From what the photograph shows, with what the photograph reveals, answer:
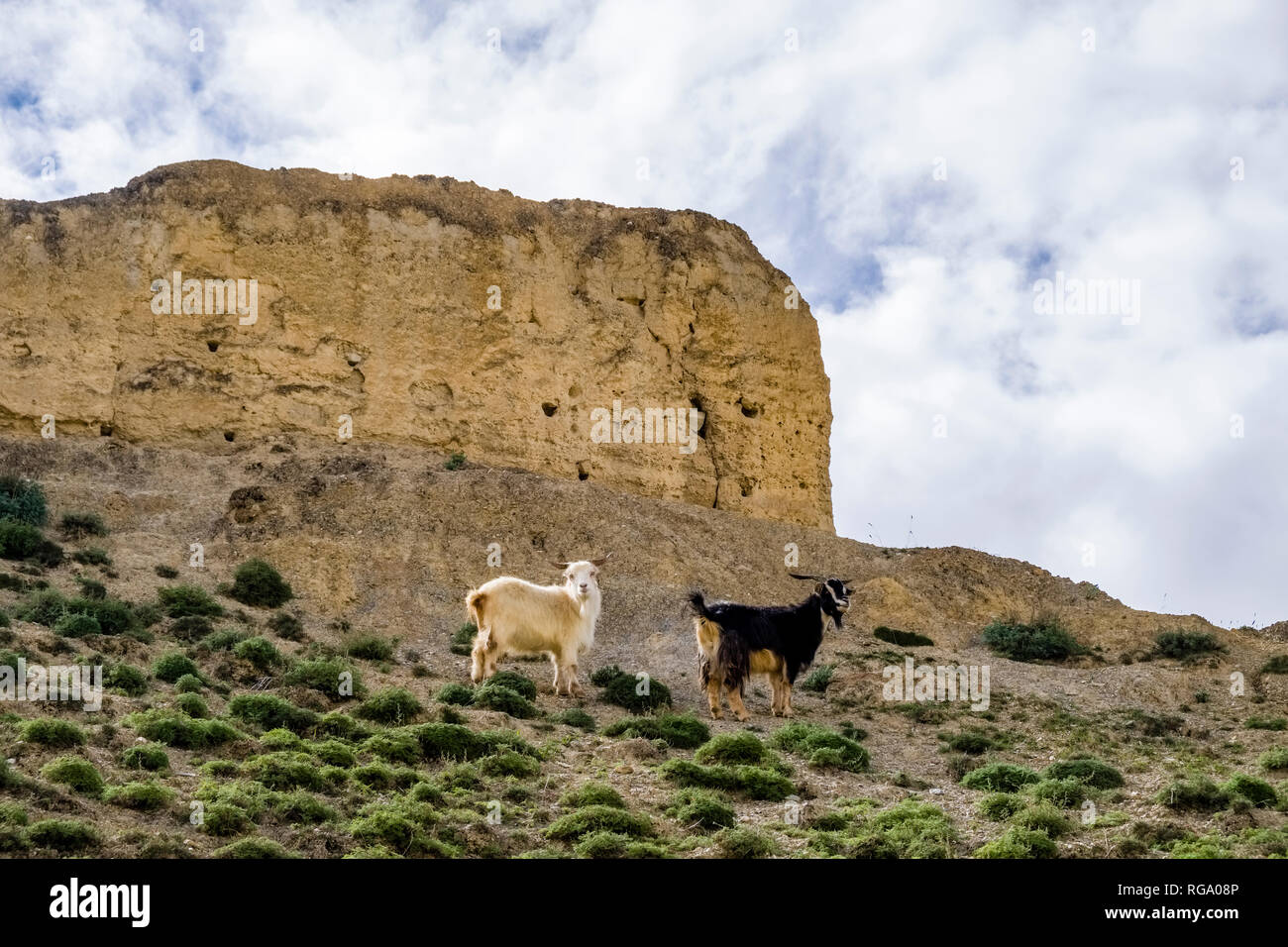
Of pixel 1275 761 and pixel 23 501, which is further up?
pixel 23 501

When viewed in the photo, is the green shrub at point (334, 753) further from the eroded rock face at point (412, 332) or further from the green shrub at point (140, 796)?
the eroded rock face at point (412, 332)

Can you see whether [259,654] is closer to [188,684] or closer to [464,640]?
[188,684]

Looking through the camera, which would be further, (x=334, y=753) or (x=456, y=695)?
(x=456, y=695)

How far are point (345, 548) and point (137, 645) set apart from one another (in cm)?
898

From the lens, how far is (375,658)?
22.7m

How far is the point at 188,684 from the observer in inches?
686

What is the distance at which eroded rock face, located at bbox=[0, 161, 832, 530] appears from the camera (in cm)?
3700

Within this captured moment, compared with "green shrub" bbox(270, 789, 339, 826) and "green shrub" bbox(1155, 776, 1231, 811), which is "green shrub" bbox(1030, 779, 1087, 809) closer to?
"green shrub" bbox(1155, 776, 1231, 811)

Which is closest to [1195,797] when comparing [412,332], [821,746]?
[821,746]

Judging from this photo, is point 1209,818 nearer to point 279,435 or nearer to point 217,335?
point 279,435

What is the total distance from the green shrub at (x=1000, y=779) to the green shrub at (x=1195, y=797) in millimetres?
1730

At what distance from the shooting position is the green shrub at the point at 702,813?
42.3ft

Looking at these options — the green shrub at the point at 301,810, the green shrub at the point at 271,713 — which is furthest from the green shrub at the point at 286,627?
the green shrub at the point at 301,810

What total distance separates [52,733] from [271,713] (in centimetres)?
307
